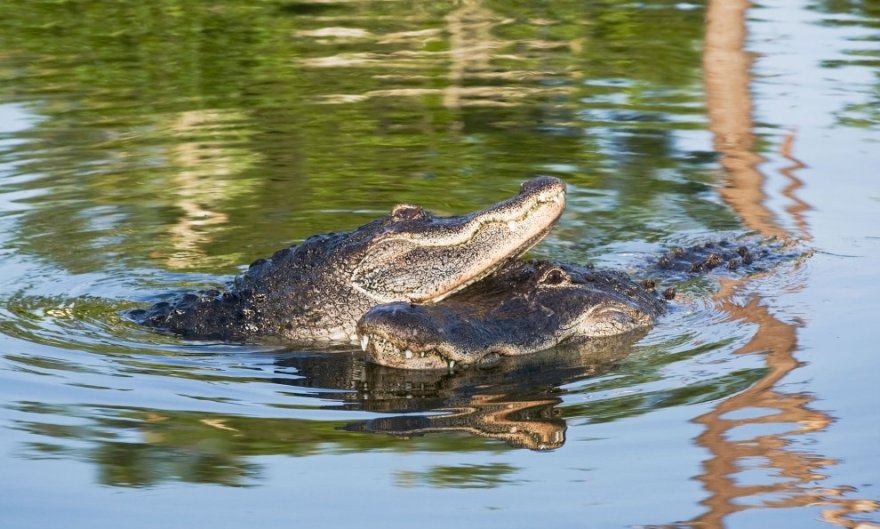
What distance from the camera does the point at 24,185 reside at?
35.0 feet

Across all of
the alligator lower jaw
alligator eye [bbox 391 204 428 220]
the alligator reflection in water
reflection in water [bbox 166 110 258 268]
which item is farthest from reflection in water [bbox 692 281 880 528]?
reflection in water [bbox 166 110 258 268]

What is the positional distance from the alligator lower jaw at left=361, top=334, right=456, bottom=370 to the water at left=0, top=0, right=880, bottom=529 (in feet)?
0.24

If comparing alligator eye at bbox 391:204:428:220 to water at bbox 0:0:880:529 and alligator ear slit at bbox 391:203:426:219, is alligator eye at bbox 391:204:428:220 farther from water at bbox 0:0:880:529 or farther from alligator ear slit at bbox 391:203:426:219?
water at bbox 0:0:880:529

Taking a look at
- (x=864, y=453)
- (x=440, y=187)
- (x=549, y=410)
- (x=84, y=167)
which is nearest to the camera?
(x=864, y=453)

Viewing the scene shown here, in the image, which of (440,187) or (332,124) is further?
(332,124)

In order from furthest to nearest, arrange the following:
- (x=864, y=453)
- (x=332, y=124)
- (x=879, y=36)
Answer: (x=879, y=36)
(x=332, y=124)
(x=864, y=453)

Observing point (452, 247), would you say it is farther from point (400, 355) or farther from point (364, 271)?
point (400, 355)

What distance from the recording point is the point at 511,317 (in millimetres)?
7297

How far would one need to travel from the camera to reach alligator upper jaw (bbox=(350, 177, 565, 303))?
23.6ft

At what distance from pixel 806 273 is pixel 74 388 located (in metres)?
4.45

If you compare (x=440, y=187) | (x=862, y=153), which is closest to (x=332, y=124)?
(x=440, y=187)

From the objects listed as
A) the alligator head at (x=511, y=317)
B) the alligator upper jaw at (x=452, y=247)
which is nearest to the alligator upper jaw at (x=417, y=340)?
the alligator head at (x=511, y=317)

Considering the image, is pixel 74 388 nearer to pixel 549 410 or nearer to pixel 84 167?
pixel 549 410

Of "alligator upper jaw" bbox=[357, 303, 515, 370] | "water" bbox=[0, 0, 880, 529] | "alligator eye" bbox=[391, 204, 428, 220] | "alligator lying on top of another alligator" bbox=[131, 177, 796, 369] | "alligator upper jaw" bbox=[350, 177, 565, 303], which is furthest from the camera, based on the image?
"alligator eye" bbox=[391, 204, 428, 220]
